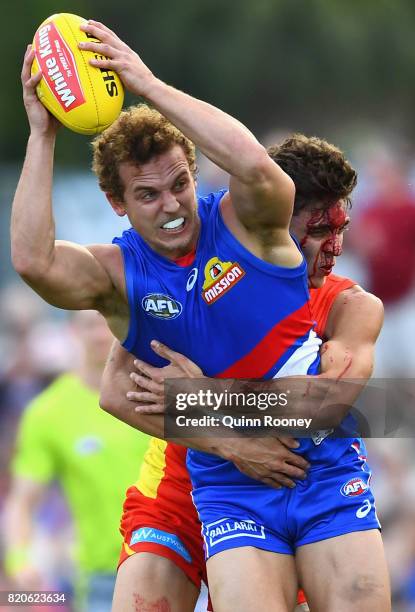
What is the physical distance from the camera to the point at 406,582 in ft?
30.9

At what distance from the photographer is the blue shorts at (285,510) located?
5.82 metres

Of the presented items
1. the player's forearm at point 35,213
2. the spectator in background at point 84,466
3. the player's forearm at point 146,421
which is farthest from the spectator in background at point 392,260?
the player's forearm at point 35,213

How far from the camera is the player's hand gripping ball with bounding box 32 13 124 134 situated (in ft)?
18.5

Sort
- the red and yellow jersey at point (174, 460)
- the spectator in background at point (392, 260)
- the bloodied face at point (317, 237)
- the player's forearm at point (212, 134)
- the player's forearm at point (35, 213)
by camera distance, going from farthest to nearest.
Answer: the spectator in background at point (392, 260)
the red and yellow jersey at point (174, 460)
the bloodied face at point (317, 237)
the player's forearm at point (35, 213)
the player's forearm at point (212, 134)

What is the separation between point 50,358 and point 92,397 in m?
3.88

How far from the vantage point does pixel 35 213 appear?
5.71 meters

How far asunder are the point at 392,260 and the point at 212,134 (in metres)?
6.06

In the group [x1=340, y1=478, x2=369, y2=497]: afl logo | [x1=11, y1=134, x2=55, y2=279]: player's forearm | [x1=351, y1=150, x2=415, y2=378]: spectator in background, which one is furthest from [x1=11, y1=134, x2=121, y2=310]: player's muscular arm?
[x1=351, y1=150, x2=415, y2=378]: spectator in background

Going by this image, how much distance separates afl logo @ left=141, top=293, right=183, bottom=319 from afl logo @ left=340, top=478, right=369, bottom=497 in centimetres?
104

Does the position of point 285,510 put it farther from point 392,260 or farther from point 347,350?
point 392,260

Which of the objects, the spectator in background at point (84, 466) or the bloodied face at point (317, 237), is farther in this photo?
the spectator in background at point (84, 466)

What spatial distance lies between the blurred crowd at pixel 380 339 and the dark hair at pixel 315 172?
3302mm

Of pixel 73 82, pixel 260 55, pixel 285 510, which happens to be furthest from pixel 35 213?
pixel 260 55

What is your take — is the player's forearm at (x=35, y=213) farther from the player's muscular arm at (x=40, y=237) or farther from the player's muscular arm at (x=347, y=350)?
the player's muscular arm at (x=347, y=350)
